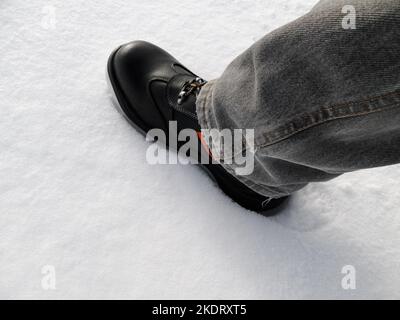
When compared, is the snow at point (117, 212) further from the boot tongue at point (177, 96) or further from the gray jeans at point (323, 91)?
the gray jeans at point (323, 91)

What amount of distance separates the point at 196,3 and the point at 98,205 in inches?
21.5

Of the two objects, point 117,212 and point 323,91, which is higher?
point 323,91

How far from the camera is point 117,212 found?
68 centimetres

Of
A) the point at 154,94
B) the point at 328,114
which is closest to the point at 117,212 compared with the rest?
the point at 154,94

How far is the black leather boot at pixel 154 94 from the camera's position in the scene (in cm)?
69

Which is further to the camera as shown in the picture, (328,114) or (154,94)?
(154,94)

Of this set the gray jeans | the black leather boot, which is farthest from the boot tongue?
the gray jeans

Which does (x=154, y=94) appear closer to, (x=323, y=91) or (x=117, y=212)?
(x=117, y=212)

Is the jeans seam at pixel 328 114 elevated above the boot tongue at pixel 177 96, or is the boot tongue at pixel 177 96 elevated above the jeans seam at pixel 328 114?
the boot tongue at pixel 177 96

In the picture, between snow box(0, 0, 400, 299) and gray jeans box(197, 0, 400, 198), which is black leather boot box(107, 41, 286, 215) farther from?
gray jeans box(197, 0, 400, 198)

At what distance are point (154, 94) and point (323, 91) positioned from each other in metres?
0.38

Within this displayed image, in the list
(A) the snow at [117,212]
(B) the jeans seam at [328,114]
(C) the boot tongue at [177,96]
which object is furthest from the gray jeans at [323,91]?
(A) the snow at [117,212]

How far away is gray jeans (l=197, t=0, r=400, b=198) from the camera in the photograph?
37cm
